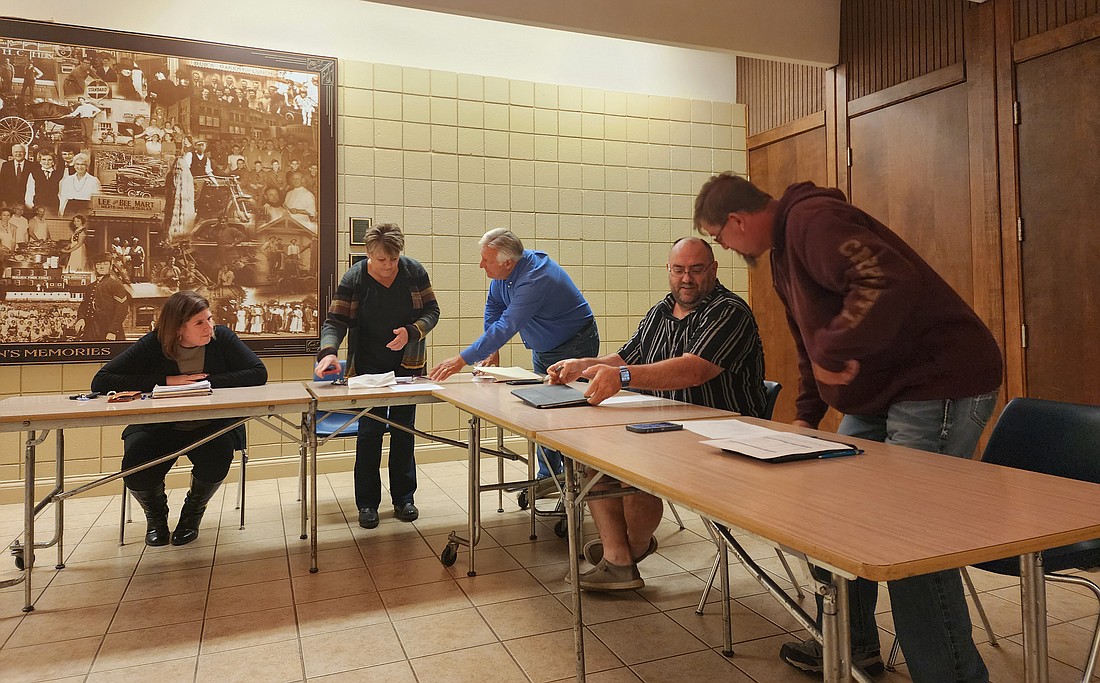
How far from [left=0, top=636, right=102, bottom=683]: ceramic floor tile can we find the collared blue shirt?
1774 mm

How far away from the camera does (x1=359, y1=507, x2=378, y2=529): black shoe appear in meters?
3.37

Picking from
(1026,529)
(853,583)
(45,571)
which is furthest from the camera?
(45,571)

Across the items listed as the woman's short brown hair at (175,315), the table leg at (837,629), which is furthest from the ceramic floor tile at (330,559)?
the table leg at (837,629)

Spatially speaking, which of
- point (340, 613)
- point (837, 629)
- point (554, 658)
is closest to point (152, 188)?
point (340, 613)


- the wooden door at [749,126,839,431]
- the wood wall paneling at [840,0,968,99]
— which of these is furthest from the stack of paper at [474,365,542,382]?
the wood wall paneling at [840,0,968,99]

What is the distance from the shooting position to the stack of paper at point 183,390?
2838mm

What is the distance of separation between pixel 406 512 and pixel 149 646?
1.43 metres

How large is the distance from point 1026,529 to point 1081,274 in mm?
2903

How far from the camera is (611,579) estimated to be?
2514 millimetres

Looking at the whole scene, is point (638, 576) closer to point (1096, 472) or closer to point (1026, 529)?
point (1096, 472)

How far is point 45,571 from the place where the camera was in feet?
9.32

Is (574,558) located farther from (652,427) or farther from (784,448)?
(784,448)

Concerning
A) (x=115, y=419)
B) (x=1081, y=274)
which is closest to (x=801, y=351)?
(x=1081, y=274)

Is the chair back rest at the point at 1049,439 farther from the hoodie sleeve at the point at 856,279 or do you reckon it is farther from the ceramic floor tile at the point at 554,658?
the ceramic floor tile at the point at 554,658
